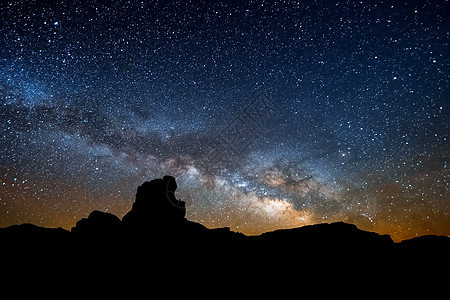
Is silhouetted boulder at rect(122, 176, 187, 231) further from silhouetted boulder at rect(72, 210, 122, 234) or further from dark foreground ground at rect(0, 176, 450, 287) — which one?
silhouetted boulder at rect(72, 210, 122, 234)

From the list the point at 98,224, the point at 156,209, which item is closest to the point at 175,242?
the point at 156,209

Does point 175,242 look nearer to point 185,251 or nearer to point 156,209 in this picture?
point 185,251

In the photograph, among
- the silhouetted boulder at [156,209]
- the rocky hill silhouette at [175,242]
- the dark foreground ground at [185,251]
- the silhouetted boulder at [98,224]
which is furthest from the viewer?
the silhouetted boulder at [156,209]

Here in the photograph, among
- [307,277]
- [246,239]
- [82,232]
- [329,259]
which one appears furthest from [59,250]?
[329,259]

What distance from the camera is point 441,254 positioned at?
1068 inches

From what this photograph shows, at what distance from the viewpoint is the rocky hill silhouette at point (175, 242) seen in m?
26.9

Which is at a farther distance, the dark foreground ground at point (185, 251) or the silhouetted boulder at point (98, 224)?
the silhouetted boulder at point (98, 224)

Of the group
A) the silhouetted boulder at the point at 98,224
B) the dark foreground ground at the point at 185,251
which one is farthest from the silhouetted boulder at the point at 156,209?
the silhouetted boulder at the point at 98,224

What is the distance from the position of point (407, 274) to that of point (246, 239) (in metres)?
20.7

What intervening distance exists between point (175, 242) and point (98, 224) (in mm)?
11205

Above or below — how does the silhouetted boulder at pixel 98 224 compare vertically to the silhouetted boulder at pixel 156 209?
below

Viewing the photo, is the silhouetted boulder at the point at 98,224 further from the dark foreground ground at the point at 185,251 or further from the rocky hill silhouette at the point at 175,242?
the dark foreground ground at the point at 185,251

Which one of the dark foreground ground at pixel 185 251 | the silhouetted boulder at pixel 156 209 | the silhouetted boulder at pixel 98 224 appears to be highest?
the silhouetted boulder at pixel 156 209

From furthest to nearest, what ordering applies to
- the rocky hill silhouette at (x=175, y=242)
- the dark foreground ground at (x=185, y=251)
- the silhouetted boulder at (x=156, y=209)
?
the silhouetted boulder at (x=156, y=209) < the rocky hill silhouette at (x=175, y=242) < the dark foreground ground at (x=185, y=251)
